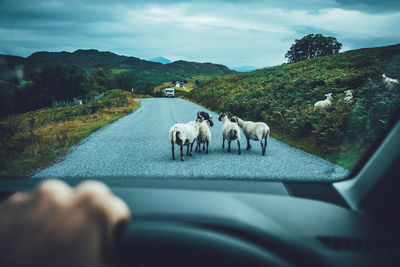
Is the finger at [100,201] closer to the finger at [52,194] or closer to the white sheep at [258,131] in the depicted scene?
the finger at [52,194]

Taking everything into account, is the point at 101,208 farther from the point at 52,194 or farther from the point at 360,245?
the point at 360,245

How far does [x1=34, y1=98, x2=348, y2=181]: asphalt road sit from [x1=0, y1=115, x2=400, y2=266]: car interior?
178 centimetres

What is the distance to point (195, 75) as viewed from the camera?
315ft

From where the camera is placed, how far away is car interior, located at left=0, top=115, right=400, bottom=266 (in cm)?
138

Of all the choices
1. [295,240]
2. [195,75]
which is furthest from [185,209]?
[195,75]

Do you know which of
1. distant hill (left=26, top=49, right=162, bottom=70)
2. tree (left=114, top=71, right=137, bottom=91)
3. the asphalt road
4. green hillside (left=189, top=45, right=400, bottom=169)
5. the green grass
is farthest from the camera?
tree (left=114, top=71, right=137, bottom=91)

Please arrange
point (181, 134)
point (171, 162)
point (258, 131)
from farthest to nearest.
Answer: point (258, 131) < point (181, 134) < point (171, 162)

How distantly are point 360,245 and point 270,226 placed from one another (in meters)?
0.58

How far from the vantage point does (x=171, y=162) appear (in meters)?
6.16

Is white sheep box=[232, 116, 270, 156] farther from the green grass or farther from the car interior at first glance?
the car interior

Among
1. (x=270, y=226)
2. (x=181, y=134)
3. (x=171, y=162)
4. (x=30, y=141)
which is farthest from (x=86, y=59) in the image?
(x=30, y=141)

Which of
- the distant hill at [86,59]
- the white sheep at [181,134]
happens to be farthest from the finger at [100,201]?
the white sheep at [181,134]

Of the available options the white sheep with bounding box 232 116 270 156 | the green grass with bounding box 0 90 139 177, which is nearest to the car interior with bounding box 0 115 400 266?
the green grass with bounding box 0 90 139 177

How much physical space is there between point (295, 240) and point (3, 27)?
2.78 metres
